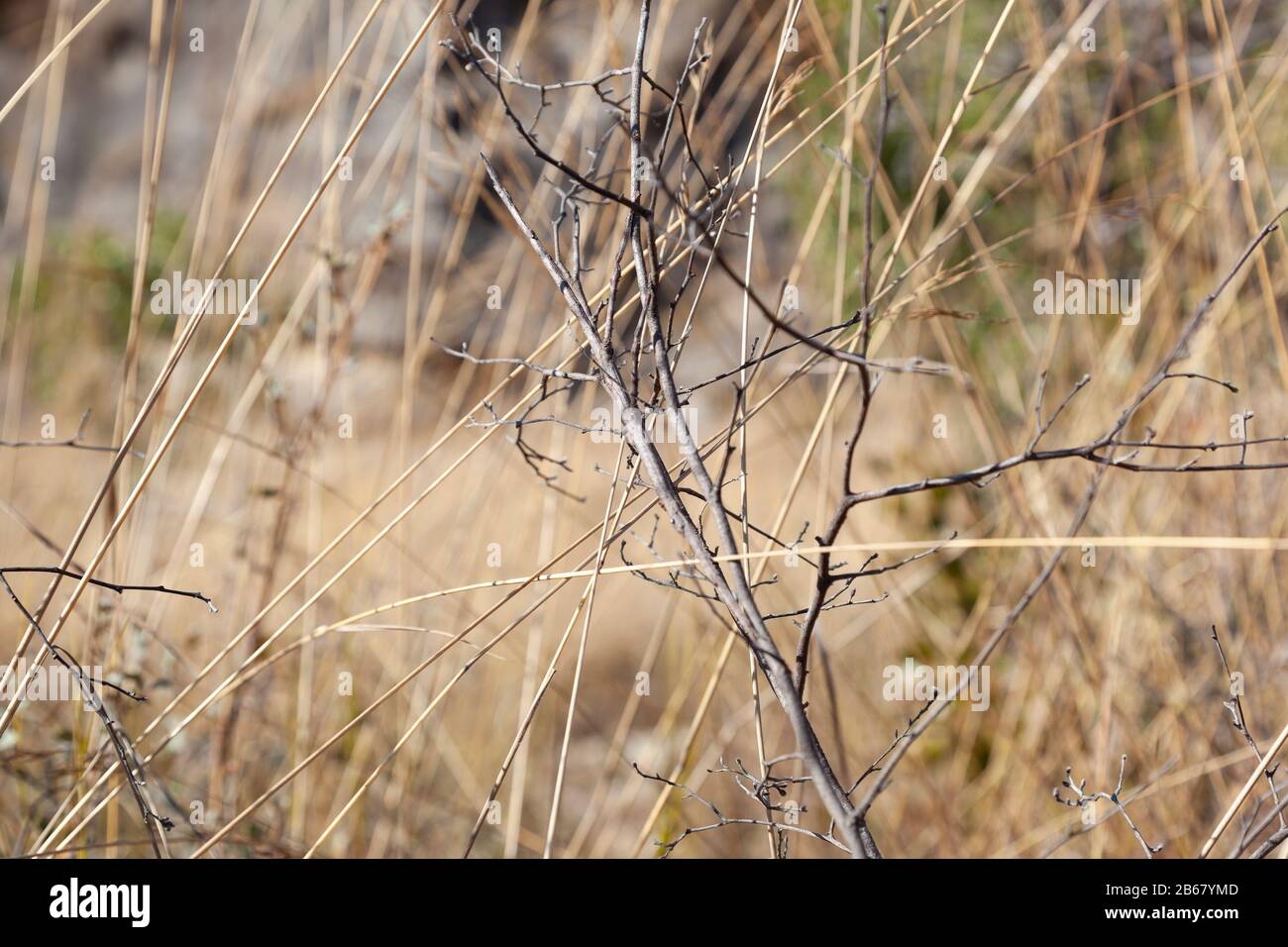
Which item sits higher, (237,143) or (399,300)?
(399,300)

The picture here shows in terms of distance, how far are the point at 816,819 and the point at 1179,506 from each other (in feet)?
2.37

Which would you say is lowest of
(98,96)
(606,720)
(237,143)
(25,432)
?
(606,720)

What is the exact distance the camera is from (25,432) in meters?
3.29

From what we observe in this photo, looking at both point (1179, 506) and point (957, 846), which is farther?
point (1179, 506)

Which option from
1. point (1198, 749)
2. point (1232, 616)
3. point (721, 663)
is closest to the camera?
point (721, 663)

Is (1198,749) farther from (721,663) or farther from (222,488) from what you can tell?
(222,488)

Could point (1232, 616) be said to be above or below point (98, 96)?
below

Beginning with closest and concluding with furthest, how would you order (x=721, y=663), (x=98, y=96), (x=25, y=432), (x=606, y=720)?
(x=721, y=663) → (x=606, y=720) → (x=25, y=432) → (x=98, y=96)

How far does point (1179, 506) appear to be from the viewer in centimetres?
113
